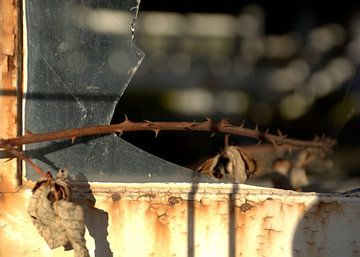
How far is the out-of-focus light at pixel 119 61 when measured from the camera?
1957 mm

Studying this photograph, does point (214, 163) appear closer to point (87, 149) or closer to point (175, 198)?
point (175, 198)

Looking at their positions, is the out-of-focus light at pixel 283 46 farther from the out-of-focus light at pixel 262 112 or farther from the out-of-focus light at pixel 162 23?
the out-of-focus light at pixel 162 23

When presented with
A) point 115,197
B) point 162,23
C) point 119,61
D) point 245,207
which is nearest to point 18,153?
point 115,197

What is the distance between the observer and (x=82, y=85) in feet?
6.36

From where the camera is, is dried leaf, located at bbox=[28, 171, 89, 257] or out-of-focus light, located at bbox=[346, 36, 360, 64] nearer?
dried leaf, located at bbox=[28, 171, 89, 257]

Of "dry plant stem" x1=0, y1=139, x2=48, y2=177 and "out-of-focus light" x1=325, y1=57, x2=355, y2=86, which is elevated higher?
"out-of-focus light" x1=325, y1=57, x2=355, y2=86

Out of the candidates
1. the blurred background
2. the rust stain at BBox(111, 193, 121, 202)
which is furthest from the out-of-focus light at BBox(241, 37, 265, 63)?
the rust stain at BBox(111, 193, 121, 202)

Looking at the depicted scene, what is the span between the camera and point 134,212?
73.4 inches

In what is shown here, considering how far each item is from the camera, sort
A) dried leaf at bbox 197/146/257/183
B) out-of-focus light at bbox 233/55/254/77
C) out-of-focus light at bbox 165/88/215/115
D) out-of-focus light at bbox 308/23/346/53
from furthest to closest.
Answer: out-of-focus light at bbox 233/55/254/77 < out-of-focus light at bbox 165/88/215/115 < out-of-focus light at bbox 308/23/346/53 < dried leaf at bbox 197/146/257/183

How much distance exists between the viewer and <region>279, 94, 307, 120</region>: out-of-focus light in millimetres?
4316

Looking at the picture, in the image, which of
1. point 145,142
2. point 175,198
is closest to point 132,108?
point 145,142

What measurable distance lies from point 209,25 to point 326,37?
2.80 feet

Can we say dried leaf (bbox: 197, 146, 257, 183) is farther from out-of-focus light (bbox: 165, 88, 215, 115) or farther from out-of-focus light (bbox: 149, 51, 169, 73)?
out-of-focus light (bbox: 149, 51, 169, 73)

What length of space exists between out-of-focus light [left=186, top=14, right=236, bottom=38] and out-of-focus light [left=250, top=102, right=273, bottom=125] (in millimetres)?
569
